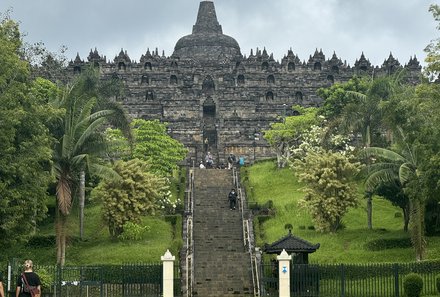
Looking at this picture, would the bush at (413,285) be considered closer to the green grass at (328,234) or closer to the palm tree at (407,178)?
the palm tree at (407,178)

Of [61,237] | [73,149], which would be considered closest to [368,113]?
[73,149]

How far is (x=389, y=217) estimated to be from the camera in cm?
5581

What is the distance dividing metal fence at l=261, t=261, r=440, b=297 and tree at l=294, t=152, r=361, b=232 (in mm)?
11694

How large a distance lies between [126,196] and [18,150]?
9.45 metres

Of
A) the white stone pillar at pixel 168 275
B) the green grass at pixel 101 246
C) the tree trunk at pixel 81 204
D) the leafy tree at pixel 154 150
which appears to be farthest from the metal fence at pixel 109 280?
the leafy tree at pixel 154 150

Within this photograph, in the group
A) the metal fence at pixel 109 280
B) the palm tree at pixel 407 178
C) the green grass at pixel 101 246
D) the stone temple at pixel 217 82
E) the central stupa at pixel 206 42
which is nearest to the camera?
the metal fence at pixel 109 280

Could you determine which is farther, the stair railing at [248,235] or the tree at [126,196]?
Result: the tree at [126,196]

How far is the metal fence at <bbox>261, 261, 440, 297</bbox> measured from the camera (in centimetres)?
3803

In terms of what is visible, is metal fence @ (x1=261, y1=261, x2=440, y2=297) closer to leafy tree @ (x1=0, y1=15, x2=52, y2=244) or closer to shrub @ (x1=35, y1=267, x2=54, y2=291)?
shrub @ (x1=35, y1=267, x2=54, y2=291)

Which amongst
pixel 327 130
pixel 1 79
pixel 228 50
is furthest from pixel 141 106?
pixel 1 79

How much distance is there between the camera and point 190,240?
158 ft

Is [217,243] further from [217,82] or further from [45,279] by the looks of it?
[217,82]

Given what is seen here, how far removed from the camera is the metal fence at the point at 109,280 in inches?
1502

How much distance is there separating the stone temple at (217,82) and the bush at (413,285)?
46.4 m
